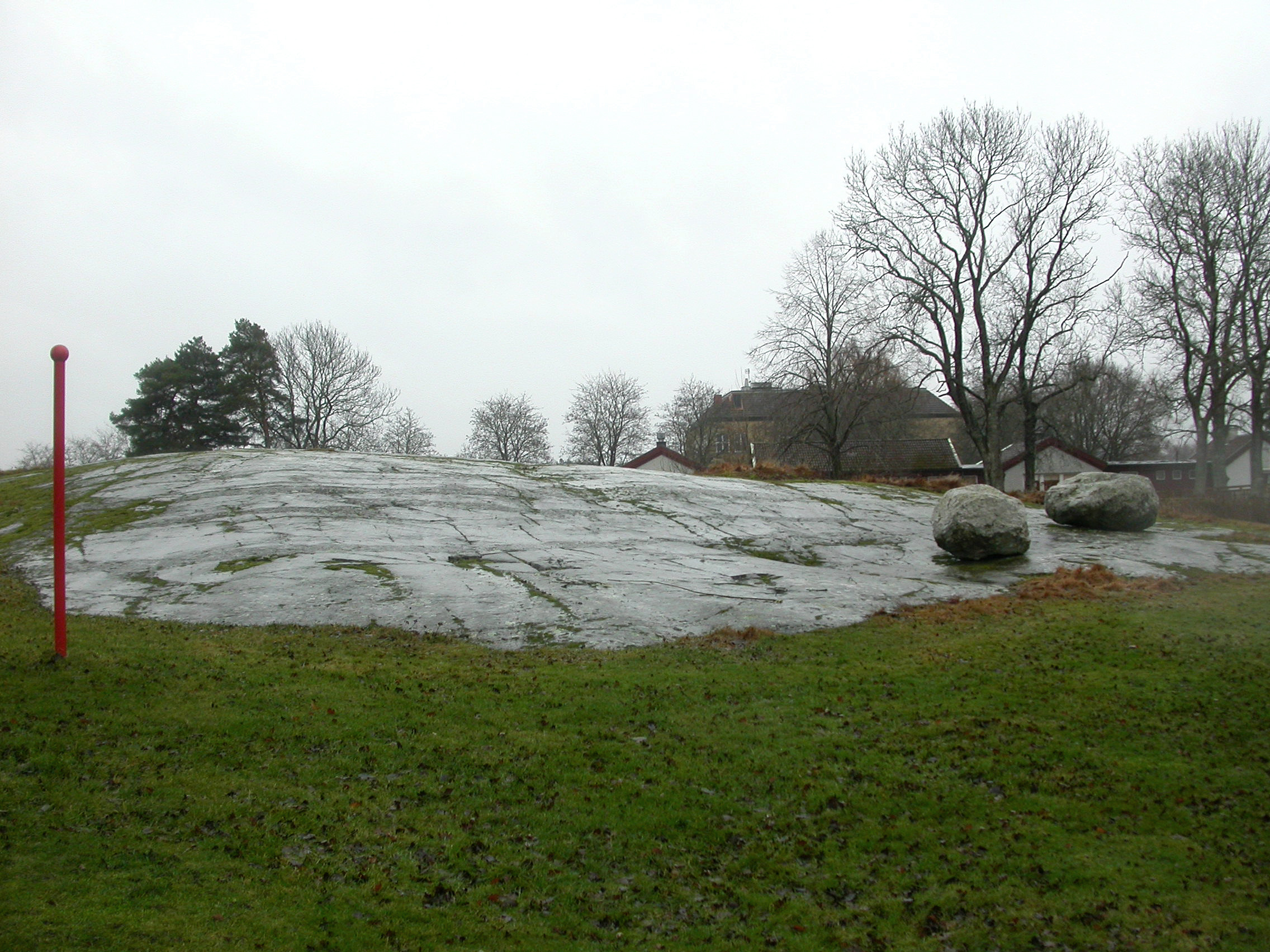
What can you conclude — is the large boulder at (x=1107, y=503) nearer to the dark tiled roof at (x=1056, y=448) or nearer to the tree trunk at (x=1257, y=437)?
the tree trunk at (x=1257, y=437)

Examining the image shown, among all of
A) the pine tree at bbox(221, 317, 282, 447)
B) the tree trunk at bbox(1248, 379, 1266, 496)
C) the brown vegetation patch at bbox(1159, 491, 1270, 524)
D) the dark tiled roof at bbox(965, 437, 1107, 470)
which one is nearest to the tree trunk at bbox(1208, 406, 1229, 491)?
the tree trunk at bbox(1248, 379, 1266, 496)

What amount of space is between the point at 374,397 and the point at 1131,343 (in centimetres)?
5419

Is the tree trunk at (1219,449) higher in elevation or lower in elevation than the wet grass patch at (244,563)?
higher

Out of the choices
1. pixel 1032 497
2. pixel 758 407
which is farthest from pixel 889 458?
pixel 1032 497

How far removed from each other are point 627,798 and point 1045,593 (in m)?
12.5

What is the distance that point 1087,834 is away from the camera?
25.3 ft

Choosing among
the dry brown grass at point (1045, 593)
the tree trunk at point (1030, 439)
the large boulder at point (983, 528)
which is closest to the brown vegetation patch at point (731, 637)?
the dry brown grass at point (1045, 593)

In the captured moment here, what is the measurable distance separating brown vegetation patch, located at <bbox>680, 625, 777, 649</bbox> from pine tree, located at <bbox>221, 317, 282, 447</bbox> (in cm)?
4708

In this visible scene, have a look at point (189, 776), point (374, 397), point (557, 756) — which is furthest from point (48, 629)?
point (374, 397)

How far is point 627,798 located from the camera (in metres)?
8.36

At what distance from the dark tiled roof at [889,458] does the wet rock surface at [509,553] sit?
3042 centimetres

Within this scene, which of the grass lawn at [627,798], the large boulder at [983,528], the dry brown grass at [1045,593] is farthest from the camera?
the large boulder at [983,528]

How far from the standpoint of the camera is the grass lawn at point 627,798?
6.29 metres

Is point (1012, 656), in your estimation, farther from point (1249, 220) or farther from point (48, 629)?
point (1249, 220)
